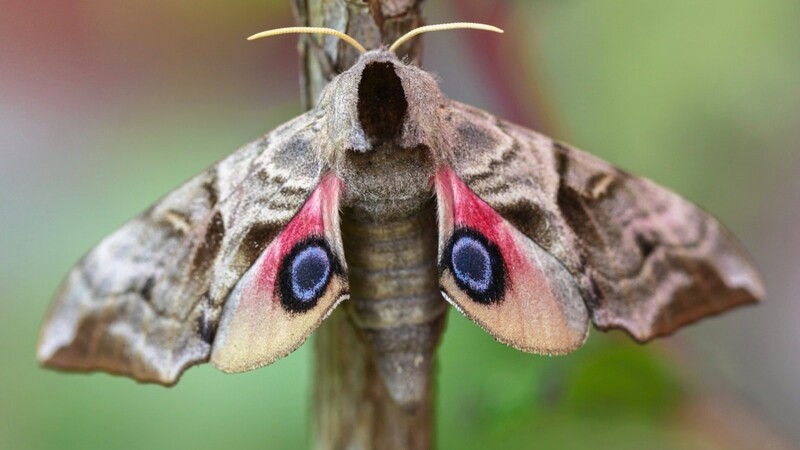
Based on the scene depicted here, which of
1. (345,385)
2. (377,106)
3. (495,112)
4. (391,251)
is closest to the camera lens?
(377,106)

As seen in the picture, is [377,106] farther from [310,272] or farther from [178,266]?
[178,266]

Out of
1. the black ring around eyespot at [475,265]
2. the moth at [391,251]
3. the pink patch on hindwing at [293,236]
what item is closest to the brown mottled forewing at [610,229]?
the moth at [391,251]

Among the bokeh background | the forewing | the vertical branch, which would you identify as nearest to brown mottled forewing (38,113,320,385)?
the vertical branch

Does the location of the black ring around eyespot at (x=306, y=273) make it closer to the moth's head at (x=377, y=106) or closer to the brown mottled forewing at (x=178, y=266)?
the brown mottled forewing at (x=178, y=266)

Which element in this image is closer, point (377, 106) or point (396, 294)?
point (377, 106)

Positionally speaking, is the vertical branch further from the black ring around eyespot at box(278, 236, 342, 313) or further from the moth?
the black ring around eyespot at box(278, 236, 342, 313)

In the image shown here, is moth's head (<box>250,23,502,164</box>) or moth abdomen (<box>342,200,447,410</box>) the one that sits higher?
moth's head (<box>250,23,502,164</box>)

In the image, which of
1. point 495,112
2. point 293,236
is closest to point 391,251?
point 293,236
